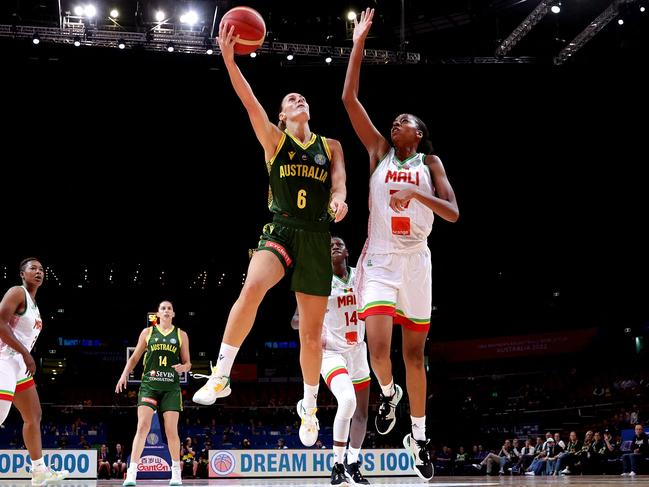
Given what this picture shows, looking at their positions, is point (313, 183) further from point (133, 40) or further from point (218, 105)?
point (218, 105)

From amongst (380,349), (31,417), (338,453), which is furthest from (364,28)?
(31,417)

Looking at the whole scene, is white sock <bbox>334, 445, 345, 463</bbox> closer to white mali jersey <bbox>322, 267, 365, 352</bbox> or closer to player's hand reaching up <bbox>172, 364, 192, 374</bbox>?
white mali jersey <bbox>322, 267, 365, 352</bbox>

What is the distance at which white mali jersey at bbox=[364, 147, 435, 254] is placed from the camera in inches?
246

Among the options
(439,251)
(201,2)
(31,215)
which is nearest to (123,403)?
(31,215)

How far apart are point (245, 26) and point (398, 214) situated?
1.97 m

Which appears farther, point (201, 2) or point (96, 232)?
point (96, 232)

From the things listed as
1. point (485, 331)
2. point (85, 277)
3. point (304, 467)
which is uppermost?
point (85, 277)

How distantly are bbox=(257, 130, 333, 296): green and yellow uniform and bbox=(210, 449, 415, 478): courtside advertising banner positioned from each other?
938cm

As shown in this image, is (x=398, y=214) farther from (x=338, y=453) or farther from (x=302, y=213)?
(x=338, y=453)

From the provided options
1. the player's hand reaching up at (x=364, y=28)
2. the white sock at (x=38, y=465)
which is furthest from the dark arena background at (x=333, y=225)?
the player's hand reaching up at (x=364, y=28)

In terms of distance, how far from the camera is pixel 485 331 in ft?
112

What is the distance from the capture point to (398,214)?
6.25m

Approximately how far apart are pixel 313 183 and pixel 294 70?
14020 millimetres

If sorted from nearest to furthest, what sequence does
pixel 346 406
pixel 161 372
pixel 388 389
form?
1. pixel 388 389
2. pixel 346 406
3. pixel 161 372
